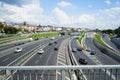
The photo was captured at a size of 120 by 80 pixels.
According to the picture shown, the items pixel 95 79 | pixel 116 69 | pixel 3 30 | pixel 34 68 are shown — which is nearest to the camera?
pixel 34 68

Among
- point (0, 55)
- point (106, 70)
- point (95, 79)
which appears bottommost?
point (0, 55)

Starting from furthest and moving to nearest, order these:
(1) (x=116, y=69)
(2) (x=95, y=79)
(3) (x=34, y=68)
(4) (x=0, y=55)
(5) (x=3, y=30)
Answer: (5) (x=3, y=30), (4) (x=0, y=55), (2) (x=95, y=79), (1) (x=116, y=69), (3) (x=34, y=68)

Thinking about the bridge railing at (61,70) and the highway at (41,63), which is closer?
the bridge railing at (61,70)

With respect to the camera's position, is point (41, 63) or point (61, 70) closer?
point (61, 70)

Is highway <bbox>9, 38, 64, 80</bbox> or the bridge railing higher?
the bridge railing

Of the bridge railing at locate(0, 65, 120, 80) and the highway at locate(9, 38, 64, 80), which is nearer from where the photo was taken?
the bridge railing at locate(0, 65, 120, 80)

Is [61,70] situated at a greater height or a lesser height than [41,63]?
greater

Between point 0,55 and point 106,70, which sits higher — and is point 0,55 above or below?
below

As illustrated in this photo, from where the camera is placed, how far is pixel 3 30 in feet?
441

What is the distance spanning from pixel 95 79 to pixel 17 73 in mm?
2551

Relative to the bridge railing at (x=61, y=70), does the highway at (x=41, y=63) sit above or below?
below

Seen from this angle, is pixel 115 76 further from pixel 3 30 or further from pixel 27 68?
pixel 3 30

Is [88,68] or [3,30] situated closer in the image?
[88,68]

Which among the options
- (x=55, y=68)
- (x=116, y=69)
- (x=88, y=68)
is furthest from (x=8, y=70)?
(x=116, y=69)
